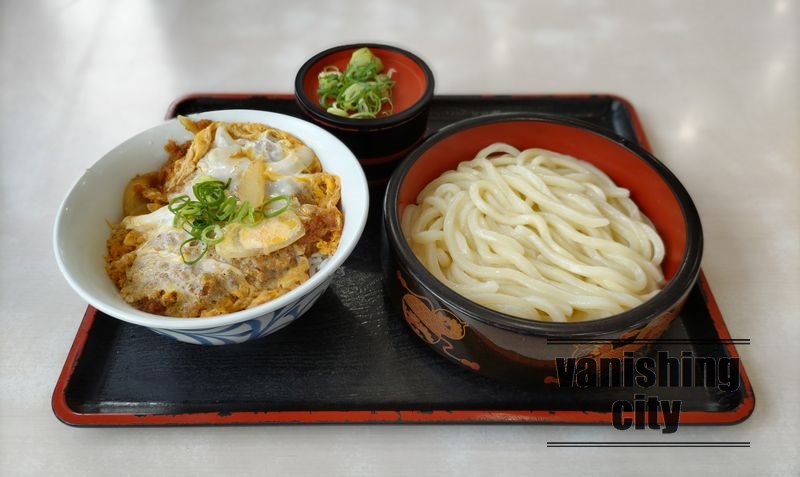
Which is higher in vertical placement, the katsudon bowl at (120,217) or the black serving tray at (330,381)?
the katsudon bowl at (120,217)

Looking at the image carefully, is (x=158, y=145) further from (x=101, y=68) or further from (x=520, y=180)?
(x=101, y=68)

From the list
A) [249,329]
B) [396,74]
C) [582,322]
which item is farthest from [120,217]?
[582,322]

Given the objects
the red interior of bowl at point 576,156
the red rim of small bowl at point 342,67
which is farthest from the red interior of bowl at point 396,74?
the red interior of bowl at point 576,156

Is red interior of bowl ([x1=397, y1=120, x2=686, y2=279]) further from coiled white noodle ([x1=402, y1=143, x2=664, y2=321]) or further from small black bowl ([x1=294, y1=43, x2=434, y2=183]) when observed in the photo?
small black bowl ([x1=294, y1=43, x2=434, y2=183])

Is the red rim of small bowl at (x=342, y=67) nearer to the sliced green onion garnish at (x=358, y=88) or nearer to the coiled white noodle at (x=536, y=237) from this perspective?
the sliced green onion garnish at (x=358, y=88)

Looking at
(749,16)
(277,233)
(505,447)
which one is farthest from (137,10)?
(749,16)

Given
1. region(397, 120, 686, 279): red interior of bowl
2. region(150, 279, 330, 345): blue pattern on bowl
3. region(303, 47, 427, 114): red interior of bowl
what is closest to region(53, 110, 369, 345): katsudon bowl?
region(150, 279, 330, 345): blue pattern on bowl
